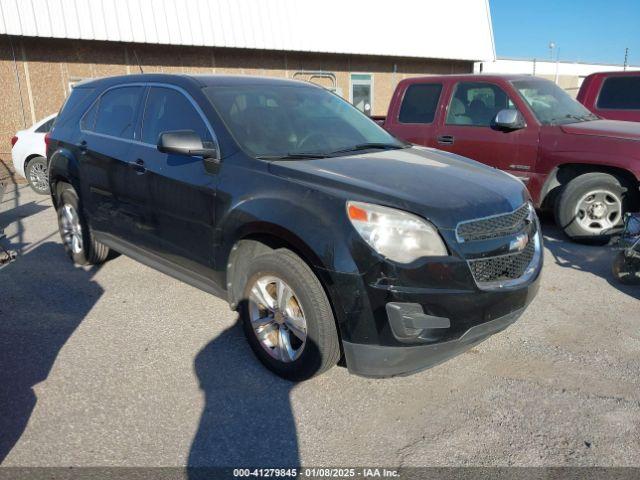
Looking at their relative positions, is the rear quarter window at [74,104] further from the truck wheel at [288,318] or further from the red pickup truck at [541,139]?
the red pickup truck at [541,139]

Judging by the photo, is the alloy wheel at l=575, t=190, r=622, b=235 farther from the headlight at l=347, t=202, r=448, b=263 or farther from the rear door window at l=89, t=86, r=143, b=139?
the rear door window at l=89, t=86, r=143, b=139

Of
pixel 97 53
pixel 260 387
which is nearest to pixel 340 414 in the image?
pixel 260 387

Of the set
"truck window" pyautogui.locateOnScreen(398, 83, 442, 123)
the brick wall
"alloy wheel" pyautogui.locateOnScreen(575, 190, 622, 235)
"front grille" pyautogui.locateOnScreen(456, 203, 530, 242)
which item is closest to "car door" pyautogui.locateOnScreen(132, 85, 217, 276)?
"front grille" pyautogui.locateOnScreen(456, 203, 530, 242)

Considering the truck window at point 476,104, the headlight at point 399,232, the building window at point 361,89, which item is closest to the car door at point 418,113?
the truck window at point 476,104

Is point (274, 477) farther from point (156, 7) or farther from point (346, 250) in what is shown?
point (156, 7)

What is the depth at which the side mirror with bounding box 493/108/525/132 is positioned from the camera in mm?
6121

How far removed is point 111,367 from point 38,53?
38.2 ft

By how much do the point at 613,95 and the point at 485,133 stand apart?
3.32 m

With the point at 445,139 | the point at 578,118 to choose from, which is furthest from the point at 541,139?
the point at 445,139

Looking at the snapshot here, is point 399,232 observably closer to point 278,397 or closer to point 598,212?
point 278,397

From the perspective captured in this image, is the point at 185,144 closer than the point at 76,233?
Yes

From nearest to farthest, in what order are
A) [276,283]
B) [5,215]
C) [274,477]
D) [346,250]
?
[274,477] → [346,250] → [276,283] → [5,215]

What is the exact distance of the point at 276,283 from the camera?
3.19 meters

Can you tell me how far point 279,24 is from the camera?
14.8 meters
